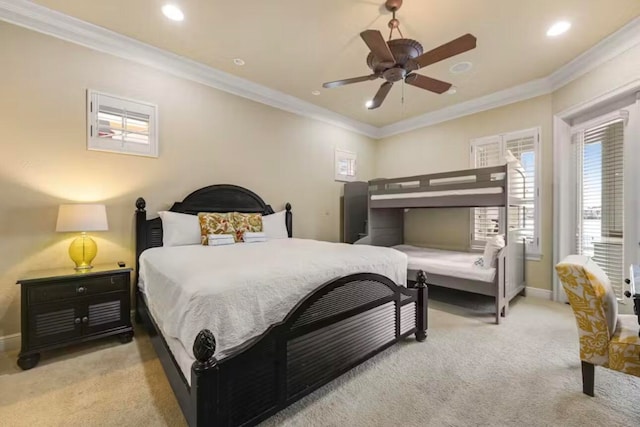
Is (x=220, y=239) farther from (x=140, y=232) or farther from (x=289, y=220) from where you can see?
(x=289, y=220)

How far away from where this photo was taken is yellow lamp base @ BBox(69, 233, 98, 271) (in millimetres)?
2521

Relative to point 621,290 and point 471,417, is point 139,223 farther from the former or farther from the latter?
point 621,290

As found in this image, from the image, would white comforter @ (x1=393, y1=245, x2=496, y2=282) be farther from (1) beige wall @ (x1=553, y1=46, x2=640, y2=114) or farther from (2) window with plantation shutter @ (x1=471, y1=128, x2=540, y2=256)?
(1) beige wall @ (x1=553, y1=46, x2=640, y2=114)

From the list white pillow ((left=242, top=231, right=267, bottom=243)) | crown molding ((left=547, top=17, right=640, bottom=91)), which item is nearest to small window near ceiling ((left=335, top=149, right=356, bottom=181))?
white pillow ((left=242, top=231, right=267, bottom=243))

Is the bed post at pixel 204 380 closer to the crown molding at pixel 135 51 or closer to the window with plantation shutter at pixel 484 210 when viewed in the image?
the crown molding at pixel 135 51

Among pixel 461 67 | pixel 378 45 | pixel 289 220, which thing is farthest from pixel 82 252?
pixel 461 67

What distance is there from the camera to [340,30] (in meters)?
2.76

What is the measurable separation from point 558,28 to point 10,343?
232 inches

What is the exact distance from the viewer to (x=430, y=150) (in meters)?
5.17

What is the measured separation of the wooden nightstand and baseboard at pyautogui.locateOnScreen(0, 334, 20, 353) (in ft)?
1.70

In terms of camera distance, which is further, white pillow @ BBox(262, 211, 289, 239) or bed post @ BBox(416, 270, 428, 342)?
white pillow @ BBox(262, 211, 289, 239)

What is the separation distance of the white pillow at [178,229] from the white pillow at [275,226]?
2.90 feet

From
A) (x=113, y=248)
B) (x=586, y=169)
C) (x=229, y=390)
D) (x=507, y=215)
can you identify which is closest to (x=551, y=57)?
(x=586, y=169)

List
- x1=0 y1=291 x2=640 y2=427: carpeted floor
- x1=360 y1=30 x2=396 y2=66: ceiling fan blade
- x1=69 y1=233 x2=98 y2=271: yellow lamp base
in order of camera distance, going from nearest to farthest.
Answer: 1. x1=0 y1=291 x2=640 y2=427: carpeted floor
2. x1=360 y1=30 x2=396 y2=66: ceiling fan blade
3. x1=69 y1=233 x2=98 y2=271: yellow lamp base
